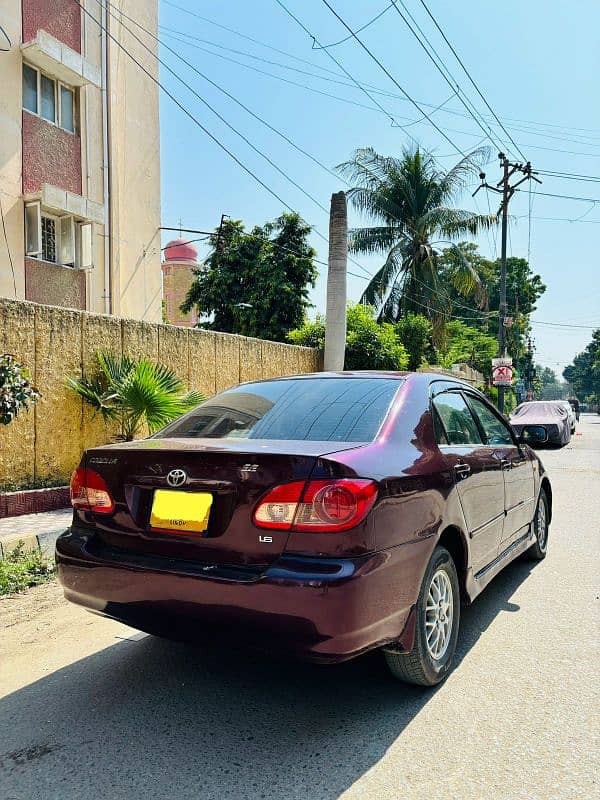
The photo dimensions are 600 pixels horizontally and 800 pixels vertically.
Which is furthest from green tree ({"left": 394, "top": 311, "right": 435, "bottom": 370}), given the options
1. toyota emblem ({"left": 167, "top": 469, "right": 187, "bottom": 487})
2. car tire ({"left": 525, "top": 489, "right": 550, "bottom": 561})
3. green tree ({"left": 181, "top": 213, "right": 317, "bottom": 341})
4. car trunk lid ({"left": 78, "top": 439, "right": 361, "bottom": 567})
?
toyota emblem ({"left": 167, "top": 469, "right": 187, "bottom": 487})

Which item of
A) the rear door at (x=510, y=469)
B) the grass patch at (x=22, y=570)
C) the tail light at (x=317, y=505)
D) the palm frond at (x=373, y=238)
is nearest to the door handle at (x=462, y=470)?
the rear door at (x=510, y=469)

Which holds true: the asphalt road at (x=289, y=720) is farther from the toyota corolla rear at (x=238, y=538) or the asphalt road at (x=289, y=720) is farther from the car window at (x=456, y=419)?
the car window at (x=456, y=419)

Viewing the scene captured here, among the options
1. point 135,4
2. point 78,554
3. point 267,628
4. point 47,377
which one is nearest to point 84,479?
point 78,554

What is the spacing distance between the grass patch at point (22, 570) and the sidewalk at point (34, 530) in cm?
7

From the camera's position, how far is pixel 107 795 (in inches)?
89.8

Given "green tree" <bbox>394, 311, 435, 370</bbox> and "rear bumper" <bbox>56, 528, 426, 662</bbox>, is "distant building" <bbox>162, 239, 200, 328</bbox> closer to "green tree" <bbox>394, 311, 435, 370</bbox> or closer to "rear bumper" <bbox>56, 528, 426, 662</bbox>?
"green tree" <bbox>394, 311, 435, 370</bbox>

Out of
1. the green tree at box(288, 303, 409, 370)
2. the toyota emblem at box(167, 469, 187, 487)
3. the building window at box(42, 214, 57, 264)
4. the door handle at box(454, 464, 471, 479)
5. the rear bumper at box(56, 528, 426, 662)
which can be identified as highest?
the building window at box(42, 214, 57, 264)

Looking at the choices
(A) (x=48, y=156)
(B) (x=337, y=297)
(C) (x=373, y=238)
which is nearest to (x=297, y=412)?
(B) (x=337, y=297)

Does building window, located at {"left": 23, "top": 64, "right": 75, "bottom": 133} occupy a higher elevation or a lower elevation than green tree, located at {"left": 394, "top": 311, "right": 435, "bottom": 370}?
higher

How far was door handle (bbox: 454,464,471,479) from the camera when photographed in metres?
3.42

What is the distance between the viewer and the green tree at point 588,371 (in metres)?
81.0

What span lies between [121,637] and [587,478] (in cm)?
949

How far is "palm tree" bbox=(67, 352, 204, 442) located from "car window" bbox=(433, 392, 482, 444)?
4.62 meters

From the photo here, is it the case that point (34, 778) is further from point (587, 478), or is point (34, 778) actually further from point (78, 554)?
point (587, 478)
